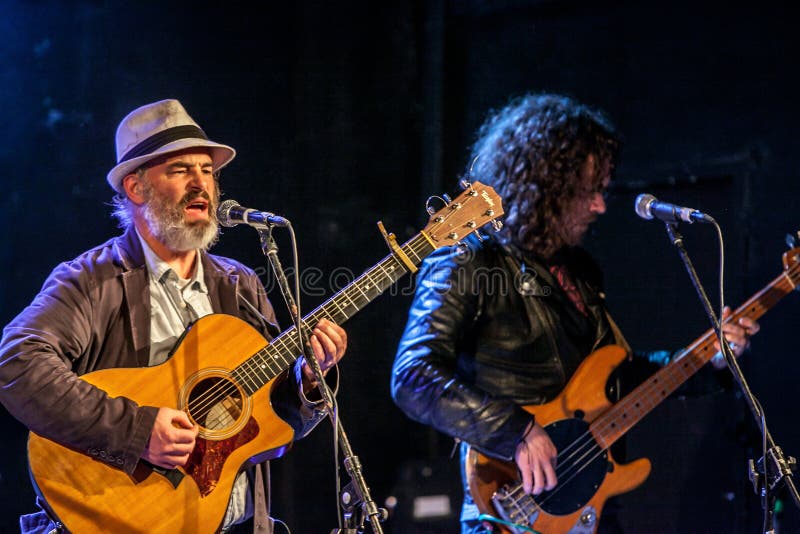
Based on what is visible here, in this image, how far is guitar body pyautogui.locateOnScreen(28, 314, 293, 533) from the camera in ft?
9.39

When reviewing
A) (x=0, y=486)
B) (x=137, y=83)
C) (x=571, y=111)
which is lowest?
(x=0, y=486)

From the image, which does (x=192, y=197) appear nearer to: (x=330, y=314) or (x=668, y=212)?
(x=330, y=314)

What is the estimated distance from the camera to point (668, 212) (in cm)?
336

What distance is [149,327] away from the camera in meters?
3.17

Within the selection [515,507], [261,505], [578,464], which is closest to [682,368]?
[578,464]

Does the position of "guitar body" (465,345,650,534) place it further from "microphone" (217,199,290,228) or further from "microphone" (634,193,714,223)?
"microphone" (217,199,290,228)

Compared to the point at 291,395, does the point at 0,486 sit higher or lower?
higher

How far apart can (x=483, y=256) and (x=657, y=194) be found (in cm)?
191

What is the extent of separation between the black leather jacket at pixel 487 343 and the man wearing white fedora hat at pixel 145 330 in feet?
1.94

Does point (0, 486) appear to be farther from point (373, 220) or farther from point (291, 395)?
point (373, 220)

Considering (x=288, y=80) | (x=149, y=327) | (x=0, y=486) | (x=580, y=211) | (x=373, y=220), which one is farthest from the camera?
(x=373, y=220)

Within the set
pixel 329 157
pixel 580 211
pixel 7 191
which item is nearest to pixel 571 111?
pixel 580 211

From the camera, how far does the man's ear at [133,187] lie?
343 centimetres

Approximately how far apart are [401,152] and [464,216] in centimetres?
245
